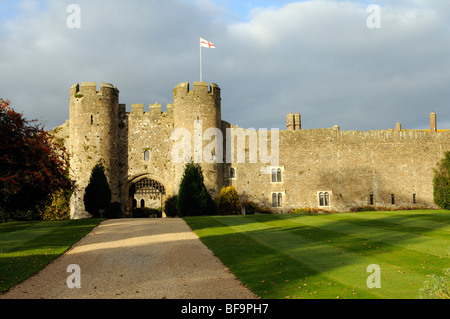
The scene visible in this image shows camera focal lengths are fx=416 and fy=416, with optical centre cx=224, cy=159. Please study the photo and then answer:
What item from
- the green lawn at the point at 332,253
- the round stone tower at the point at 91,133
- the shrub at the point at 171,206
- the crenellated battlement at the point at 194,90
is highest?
the crenellated battlement at the point at 194,90

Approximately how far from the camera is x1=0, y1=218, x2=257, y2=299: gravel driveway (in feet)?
31.6

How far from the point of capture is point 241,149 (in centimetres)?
3522

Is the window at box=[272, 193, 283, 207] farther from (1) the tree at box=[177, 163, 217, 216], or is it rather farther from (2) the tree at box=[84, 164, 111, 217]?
(2) the tree at box=[84, 164, 111, 217]

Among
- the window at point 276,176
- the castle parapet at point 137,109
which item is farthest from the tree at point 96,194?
the window at point 276,176

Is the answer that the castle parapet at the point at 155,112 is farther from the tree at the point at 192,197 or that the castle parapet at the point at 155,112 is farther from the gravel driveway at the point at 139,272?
the gravel driveway at the point at 139,272

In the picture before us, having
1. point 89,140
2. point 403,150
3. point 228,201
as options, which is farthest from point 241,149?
point 403,150

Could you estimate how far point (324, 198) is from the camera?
3616 centimetres

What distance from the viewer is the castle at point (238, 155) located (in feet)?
106

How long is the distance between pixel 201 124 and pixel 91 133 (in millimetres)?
8479

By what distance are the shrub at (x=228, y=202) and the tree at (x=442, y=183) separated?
18156 millimetres

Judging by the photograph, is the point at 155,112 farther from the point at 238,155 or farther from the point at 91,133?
the point at 238,155

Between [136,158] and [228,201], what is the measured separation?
820 centimetres

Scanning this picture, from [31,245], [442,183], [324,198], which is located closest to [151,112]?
[324,198]

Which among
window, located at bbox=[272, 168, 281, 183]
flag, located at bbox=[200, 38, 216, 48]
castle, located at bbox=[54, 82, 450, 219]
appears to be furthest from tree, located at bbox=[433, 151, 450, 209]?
flag, located at bbox=[200, 38, 216, 48]
